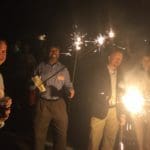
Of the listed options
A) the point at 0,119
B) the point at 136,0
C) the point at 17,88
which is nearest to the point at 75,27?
the point at 136,0

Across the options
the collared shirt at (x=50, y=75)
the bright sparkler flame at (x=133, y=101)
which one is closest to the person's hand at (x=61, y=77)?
the collared shirt at (x=50, y=75)

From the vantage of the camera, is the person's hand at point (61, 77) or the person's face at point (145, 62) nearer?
the person's hand at point (61, 77)

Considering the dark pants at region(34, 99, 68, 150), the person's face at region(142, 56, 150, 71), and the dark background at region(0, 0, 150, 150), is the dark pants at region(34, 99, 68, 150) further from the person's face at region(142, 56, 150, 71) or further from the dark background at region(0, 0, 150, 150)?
the dark background at region(0, 0, 150, 150)

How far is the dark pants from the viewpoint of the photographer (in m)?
7.29

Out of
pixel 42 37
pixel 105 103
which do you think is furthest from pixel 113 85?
pixel 42 37

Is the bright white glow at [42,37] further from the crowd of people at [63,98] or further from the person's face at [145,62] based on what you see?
the crowd of people at [63,98]

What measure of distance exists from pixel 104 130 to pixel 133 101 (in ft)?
2.81

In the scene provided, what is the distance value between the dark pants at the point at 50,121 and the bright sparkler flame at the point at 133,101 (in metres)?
1.25

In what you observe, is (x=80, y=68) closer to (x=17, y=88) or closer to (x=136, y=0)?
(x=17, y=88)

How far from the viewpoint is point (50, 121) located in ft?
24.5

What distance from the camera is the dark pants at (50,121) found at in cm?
729

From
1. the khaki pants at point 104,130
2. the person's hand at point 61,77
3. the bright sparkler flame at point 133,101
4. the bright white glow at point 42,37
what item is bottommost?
the khaki pants at point 104,130

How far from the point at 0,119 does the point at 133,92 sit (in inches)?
131

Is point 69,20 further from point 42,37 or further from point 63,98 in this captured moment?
point 63,98
